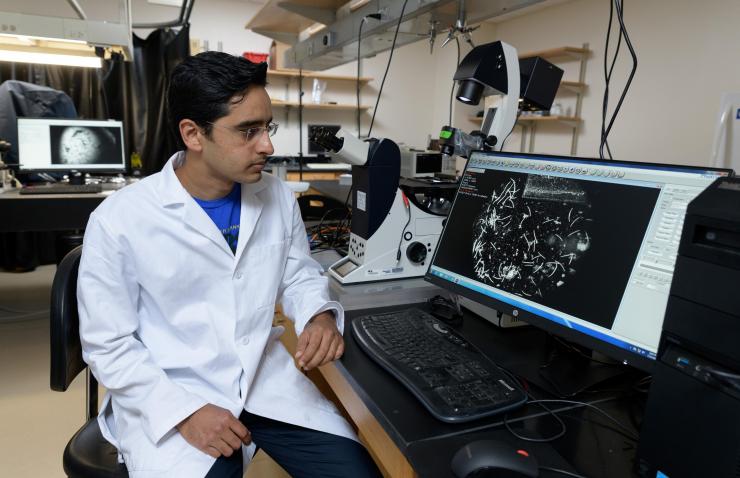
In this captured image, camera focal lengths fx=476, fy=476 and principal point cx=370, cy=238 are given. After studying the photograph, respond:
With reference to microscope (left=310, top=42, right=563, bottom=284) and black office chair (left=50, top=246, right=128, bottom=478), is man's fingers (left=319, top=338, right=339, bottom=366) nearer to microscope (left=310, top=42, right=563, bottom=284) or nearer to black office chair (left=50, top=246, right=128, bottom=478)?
microscope (left=310, top=42, right=563, bottom=284)

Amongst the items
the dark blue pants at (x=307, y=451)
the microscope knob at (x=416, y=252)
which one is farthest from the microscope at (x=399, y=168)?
the dark blue pants at (x=307, y=451)

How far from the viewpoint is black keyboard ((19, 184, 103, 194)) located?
2637 mm

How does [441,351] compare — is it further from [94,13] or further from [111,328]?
[94,13]

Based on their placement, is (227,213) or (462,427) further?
(227,213)

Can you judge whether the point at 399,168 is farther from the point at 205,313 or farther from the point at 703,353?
the point at 703,353

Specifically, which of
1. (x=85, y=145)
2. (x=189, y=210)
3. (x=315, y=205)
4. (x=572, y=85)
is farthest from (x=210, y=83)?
(x=572, y=85)

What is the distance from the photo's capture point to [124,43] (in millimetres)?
2574

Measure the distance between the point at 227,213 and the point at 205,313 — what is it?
0.25 metres

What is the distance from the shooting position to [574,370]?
884 mm

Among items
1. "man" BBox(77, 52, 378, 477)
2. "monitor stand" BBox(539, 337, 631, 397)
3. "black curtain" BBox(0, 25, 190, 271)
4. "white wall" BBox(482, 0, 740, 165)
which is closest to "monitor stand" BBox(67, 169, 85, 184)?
"black curtain" BBox(0, 25, 190, 271)

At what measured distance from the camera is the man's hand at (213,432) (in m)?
0.93

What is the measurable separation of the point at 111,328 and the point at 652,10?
14.5ft

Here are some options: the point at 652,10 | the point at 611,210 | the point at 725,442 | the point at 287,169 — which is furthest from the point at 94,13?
the point at 725,442

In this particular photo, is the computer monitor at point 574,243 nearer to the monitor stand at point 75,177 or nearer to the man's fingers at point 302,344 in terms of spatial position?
the man's fingers at point 302,344
